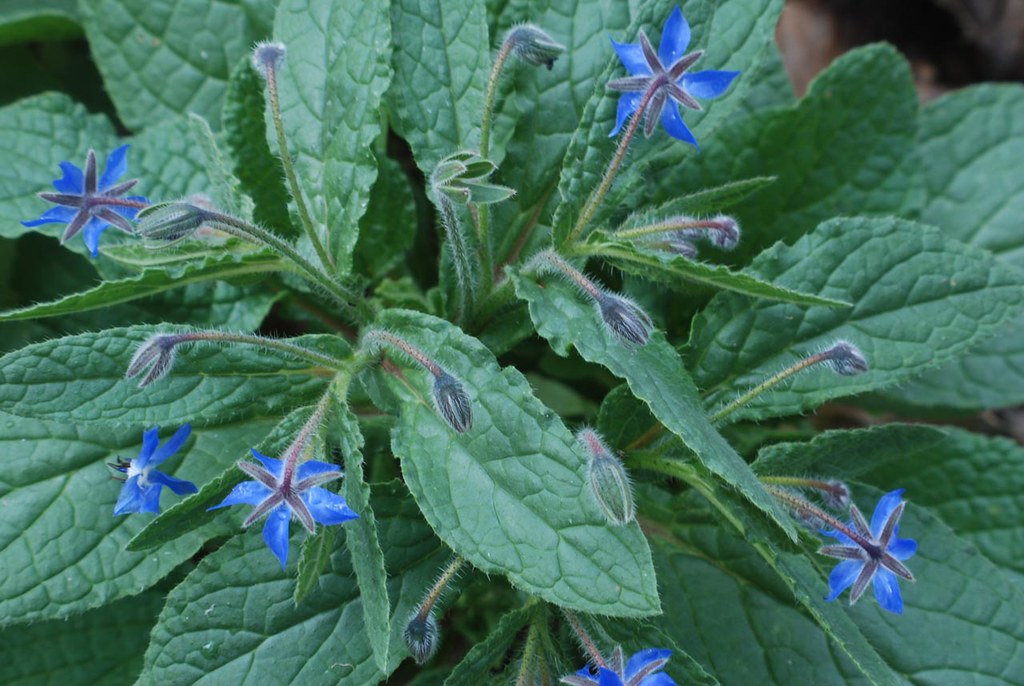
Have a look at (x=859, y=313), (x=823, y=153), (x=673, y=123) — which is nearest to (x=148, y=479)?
(x=673, y=123)

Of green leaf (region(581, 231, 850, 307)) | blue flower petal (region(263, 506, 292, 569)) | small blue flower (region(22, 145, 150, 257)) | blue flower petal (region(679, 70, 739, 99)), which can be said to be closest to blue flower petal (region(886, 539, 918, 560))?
green leaf (region(581, 231, 850, 307))

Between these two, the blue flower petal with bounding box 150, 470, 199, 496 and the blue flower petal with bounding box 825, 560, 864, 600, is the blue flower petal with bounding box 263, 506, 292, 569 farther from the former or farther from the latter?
the blue flower petal with bounding box 825, 560, 864, 600

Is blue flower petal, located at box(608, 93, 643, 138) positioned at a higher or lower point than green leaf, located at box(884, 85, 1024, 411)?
higher

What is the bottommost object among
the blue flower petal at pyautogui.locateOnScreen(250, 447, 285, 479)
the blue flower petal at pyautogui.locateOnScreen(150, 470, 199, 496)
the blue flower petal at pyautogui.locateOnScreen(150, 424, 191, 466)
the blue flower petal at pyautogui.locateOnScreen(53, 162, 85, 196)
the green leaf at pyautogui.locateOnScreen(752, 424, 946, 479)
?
the green leaf at pyautogui.locateOnScreen(752, 424, 946, 479)

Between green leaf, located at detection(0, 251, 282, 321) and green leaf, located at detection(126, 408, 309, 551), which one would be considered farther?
green leaf, located at detection(0, 251, 282, 321)

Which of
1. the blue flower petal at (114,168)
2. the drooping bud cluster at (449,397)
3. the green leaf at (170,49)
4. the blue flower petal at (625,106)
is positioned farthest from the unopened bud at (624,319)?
the green leaf at (170,49)

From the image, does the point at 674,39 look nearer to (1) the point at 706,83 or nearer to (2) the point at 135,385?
(1) the point at 706,83

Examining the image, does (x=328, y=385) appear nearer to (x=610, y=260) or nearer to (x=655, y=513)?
(x=610, y=260)
